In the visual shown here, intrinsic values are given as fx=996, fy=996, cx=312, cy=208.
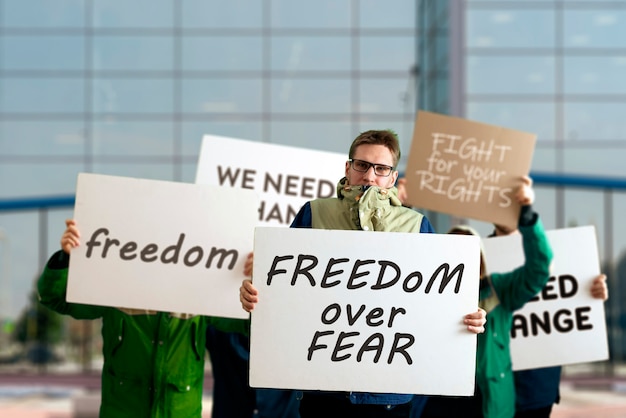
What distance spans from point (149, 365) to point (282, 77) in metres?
17.3

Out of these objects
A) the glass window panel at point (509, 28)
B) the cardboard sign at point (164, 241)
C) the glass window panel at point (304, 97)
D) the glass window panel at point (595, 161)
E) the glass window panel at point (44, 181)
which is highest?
the glass window panel at point (509, 28)

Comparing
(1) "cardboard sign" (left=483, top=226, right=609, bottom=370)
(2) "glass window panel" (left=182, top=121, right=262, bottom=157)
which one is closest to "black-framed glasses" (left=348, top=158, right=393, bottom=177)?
(1) "cardboard sign" (left=483, top=226, right=609, bottom=370)

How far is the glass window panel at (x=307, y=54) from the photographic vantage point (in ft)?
68.7

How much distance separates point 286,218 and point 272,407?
99 cm

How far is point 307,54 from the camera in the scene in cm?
2097

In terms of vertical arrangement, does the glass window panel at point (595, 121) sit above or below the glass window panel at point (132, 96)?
below

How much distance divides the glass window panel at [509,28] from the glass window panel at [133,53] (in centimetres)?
639

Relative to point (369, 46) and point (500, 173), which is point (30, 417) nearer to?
point (500, 173)

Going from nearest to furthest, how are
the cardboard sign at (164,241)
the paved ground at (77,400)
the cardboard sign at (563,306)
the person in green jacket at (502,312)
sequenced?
1. the cardboard sign at (164,241)
2. the person in green jacket at (502,312)
3. the cardboard sign at (563,306)
4. the paved ground at (77,400)

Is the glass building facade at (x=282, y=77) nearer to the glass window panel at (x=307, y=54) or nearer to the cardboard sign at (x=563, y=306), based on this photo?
the glass window panel at (x=307, y=54)

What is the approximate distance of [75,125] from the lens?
68.8 feet

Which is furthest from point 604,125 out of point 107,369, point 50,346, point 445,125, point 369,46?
point 107,369

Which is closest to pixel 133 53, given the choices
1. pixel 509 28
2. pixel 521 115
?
pixel 509 28

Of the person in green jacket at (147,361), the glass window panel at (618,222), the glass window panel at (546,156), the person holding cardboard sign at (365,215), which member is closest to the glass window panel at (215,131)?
the glass window panel at (546,156)
